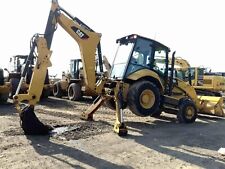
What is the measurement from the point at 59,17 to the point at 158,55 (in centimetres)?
332

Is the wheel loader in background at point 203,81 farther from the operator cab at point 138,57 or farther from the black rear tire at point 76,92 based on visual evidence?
the operator cab at point 138,57

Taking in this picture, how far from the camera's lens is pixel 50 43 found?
8.61 meters

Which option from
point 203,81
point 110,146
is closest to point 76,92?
point 203,81

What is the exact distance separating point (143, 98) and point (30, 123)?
3388 mm

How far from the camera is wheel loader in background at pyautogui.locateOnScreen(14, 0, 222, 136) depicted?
824cm

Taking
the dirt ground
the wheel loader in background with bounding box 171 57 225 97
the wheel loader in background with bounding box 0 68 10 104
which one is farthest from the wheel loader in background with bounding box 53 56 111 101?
the dirt ground

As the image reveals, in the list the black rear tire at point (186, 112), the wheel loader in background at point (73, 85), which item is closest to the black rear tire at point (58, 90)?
the wheel loader in background at point (73, 85)

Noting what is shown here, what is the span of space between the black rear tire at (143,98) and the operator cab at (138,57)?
0.49 metres

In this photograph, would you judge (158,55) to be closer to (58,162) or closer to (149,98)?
(149,98)

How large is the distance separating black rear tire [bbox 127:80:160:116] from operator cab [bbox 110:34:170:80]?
1.59 ft

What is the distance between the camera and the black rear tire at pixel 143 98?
9.67 meters

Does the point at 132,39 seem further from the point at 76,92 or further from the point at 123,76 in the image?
the point at 76,92

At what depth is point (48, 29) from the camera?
28.8 ft

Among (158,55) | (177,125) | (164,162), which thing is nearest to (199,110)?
(177,125)
